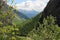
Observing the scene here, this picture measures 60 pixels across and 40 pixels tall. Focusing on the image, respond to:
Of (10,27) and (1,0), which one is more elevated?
(1,0)

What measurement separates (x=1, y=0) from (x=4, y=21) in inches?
46.9

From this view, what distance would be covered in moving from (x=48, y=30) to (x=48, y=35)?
160 centimetres

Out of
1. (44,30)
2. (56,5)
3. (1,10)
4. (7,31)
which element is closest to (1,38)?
(7,31)

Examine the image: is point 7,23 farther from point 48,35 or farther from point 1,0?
point 48,35

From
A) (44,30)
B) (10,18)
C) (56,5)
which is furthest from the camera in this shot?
(56,5)

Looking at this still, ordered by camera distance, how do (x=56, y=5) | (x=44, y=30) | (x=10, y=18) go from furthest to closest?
(x=56, y=5) → (x=44, y=30) → (x=10, y=18)

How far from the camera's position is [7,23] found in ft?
38.7

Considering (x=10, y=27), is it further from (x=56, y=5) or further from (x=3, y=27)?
(x=56, y=5)

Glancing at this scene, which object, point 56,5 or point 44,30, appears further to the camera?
point 56,5

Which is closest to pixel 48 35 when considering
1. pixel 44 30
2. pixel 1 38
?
pixel 44 30

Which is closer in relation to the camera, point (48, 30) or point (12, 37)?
point (12, 37)

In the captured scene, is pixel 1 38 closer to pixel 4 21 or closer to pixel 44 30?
pixel 4 21

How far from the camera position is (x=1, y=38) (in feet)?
39.4

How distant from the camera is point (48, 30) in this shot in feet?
112
